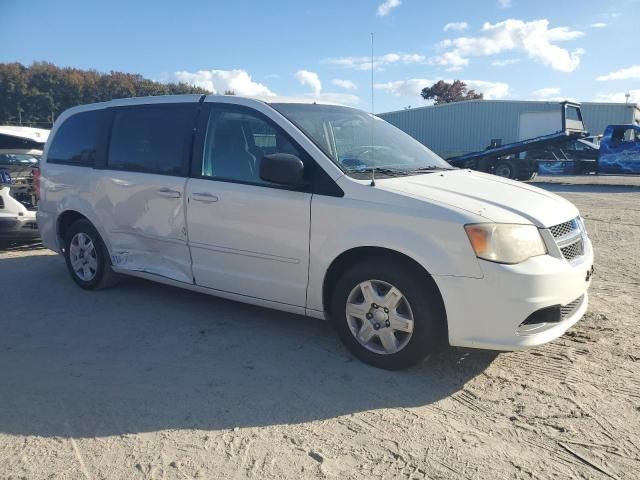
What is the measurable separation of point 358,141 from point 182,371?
2.24 meters

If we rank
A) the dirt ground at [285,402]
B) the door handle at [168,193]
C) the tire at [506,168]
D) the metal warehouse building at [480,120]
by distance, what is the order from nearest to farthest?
the dirt ground at [285,402] < the door handle at [168,193] < the tire at [506,168] < the metal warehouse building at [480,120]

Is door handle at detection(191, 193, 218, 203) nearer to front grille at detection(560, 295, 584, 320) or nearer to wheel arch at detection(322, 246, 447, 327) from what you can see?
wheel arch at detection(322, 246, 447, 327)

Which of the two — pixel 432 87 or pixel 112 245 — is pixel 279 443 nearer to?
pixel 112 245

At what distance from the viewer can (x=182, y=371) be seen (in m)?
3.66

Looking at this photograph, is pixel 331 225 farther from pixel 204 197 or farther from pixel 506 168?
pixel 506 168

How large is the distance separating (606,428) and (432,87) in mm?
80722

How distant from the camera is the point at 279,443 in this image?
9.25 ft

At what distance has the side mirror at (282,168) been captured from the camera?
369 cm

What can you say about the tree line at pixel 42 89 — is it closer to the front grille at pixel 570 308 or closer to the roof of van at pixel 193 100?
the roof of van at pixel 193 100

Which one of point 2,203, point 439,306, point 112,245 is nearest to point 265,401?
point 439,306

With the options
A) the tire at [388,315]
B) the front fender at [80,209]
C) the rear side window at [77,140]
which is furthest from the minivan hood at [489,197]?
the rear side window at [77,140]

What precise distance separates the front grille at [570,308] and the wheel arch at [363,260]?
0.79m

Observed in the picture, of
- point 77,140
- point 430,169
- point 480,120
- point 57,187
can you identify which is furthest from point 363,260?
point 480,120

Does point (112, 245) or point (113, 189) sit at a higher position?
point (113, 189)
